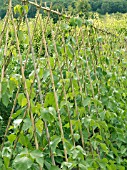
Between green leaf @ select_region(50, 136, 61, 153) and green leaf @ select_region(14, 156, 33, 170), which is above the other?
green leaf @ select_region(14, 156, 33, 170)

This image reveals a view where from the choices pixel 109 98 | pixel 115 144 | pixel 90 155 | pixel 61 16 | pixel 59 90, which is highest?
pixel 61 16

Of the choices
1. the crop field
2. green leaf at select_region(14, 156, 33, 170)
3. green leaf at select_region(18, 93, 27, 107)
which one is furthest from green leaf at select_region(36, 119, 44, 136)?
green leaf at select_region(14, 156, 33, 170)

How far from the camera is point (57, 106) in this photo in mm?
2744

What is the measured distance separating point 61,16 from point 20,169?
1846 millimetres

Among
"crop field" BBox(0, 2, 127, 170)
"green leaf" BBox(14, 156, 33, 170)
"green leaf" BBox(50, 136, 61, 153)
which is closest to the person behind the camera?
"green leaf" BBox(14, 156, 33, 170)

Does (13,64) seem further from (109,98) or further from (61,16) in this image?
(61,16)

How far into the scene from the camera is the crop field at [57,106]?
2.46 metres

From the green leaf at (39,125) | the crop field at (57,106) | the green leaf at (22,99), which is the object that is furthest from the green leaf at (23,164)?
the green leaf at (22,99)

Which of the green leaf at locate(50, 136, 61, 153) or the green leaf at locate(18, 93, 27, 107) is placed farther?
the green leaf at locate(50, 136, 61, 153)

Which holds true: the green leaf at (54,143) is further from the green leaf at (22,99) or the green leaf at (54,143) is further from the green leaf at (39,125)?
the green leaf at (22,99)

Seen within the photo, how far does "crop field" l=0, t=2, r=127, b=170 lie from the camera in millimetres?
2455

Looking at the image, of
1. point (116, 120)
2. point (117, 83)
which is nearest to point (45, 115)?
point (116, 120)

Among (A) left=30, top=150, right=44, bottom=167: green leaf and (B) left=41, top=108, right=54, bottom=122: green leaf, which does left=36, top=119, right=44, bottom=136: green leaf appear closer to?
(B) left=41, top=108, right=54, bottom=122: green leaf

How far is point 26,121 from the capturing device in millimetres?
2398
